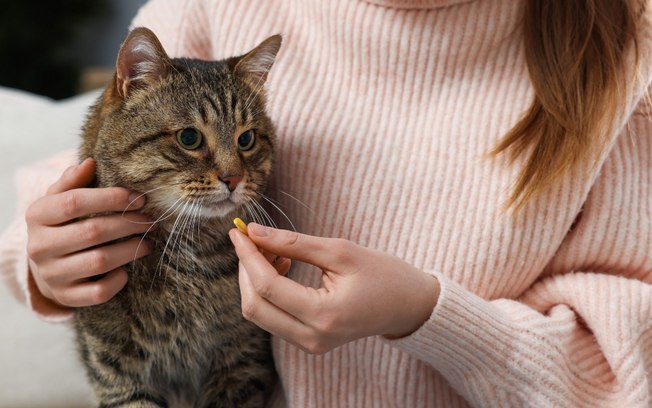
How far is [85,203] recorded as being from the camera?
0.89m

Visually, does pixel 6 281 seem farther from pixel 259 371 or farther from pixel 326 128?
pixel 326 128

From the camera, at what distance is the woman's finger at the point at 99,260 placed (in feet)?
3.02

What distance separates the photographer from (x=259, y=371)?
3.53 feet

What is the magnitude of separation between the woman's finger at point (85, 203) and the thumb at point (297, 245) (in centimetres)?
21

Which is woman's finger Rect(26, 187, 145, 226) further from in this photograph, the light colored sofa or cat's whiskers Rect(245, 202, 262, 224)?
the light colored sofa

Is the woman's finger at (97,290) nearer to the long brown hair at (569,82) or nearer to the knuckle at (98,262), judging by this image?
the knuckle at (98,262)

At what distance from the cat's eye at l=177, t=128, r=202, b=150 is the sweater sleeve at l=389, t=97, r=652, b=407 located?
409 mm

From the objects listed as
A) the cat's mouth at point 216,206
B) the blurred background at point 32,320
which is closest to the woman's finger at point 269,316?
the cat's mouth at point 216,206

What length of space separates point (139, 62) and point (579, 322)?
81 cm

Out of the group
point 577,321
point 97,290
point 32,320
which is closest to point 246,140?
point 97,290

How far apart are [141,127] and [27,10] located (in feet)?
8.33

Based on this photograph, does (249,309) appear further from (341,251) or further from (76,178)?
(76,178)

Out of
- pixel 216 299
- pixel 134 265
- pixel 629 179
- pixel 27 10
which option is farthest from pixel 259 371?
pixel 27 10

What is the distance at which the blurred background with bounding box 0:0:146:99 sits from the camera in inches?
119
